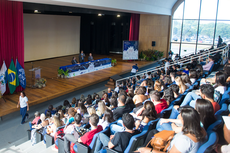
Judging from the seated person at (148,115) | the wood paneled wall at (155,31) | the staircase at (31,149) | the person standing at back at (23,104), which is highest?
the wood paneled wall at (155,31)

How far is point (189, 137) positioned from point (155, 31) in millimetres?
16112

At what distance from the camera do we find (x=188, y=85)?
551cm

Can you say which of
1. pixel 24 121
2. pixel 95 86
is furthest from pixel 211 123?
pixel 95 86

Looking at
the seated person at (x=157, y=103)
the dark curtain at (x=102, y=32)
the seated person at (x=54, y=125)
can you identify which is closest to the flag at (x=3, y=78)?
the seated person at (x=54, y=125)

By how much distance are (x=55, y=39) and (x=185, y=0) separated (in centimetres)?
1055

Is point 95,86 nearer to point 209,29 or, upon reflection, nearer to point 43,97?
point 43,97

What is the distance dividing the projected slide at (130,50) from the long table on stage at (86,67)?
2140mm

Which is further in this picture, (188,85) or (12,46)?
(12,46)

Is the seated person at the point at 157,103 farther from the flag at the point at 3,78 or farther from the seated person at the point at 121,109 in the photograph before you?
the flag at the point at 3,78

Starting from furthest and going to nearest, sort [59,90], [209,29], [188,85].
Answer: [209,29], [59,90], [188,85]

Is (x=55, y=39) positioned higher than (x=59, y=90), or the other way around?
(x=55, y=39)

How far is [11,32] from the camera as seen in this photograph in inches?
Result: 323

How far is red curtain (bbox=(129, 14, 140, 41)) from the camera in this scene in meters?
17.6

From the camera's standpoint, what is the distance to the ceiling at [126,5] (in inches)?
338
